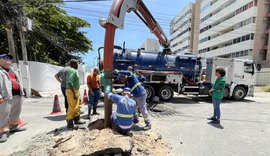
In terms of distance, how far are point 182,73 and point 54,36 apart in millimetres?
14361

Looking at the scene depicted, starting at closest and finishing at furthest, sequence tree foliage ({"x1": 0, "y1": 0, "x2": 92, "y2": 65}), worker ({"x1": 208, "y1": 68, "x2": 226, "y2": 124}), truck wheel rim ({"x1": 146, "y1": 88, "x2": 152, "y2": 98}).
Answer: worker ({"x1": 208, "y1": 68, "x2": 226, "y2": 124}), truck wheel rim ({"x1": 146, "y1": 88, "x2": 152, "y2": 98}), tree foliage ({"x1": 0, "y1": 0, "x2": 92, "y2": 65})

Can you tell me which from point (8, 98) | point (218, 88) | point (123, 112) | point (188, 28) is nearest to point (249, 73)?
point (218, 88)

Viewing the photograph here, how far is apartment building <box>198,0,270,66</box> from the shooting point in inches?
1319

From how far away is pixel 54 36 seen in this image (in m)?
19.9

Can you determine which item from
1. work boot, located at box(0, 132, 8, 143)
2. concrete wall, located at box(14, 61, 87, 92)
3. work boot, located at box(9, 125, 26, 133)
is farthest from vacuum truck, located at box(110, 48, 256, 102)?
work boot, located at box(0, 132, 8, 143)

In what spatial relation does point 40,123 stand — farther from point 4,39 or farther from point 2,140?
point 4,39

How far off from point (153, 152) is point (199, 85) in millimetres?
8431

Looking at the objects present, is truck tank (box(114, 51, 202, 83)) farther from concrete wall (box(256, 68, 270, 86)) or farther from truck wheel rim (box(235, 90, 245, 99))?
concrete wall (box(256, 68, 270, 86))

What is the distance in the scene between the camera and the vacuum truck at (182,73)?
412 inches

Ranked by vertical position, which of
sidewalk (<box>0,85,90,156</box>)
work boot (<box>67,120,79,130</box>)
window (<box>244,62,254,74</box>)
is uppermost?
window (<box>244,62,254,74</box>)

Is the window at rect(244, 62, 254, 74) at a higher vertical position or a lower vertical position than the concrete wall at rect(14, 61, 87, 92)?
higher

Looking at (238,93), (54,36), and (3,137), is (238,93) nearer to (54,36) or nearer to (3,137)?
(3,137)

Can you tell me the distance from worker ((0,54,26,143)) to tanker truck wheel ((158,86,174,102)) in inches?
272

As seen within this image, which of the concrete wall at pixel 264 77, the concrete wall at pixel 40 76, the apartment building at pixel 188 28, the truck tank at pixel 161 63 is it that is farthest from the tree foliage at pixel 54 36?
the apartment building at pixel 188 28
